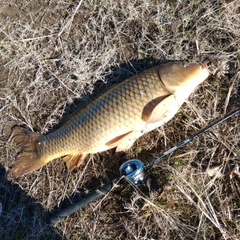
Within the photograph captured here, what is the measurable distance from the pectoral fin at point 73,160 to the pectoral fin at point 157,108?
0.68 meters

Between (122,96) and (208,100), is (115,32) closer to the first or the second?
(122,96)

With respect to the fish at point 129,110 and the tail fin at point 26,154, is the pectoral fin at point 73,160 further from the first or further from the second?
the tail fin at point 26,154

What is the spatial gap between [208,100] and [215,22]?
68 cm

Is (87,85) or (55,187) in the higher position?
(87,85)

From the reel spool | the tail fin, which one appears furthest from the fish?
the tail fin

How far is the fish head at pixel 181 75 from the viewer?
2.32 meters

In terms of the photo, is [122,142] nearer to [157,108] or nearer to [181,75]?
[157,108]

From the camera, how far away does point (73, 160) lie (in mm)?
2645

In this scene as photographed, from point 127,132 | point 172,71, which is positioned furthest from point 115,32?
point 127,132

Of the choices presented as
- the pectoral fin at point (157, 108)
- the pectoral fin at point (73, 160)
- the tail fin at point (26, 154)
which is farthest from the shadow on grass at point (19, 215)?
the pectoral fin at point (157, 108)

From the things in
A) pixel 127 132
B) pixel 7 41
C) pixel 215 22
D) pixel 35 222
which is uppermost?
pixel 7 41

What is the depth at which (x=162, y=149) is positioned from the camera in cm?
271

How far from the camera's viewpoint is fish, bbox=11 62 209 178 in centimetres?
231

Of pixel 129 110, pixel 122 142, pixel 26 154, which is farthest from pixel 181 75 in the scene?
pixel 26 154
